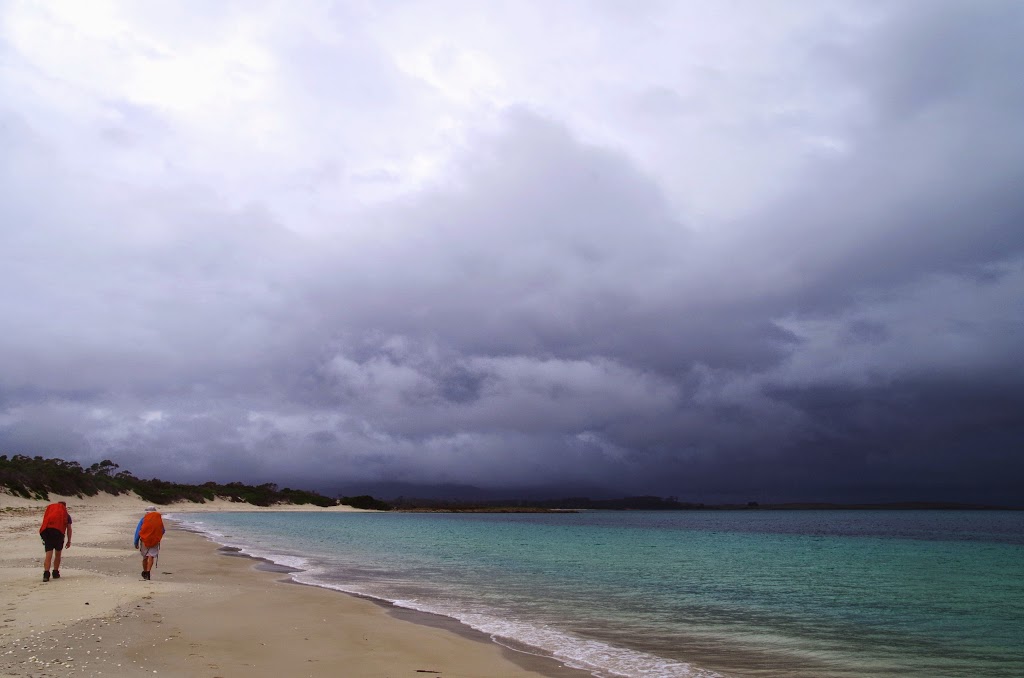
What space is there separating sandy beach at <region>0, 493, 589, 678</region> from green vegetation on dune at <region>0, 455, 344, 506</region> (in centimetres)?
8153

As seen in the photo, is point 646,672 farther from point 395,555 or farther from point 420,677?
point 395,555

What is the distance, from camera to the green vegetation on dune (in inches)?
3485

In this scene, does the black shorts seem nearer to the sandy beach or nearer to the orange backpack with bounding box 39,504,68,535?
the orange backpack with bounding box 39,504,68,535

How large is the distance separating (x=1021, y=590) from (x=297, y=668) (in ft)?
112

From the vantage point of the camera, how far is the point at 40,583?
17.8m

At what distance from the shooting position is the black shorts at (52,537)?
1850 cm

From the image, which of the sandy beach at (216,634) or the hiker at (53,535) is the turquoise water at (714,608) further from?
the hiker at (53,535)

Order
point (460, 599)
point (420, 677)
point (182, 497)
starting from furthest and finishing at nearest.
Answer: point (182, 497)
point (460, 599)
point (420, 677)

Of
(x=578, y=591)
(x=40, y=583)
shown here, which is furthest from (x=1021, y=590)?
(x=40, y=583)

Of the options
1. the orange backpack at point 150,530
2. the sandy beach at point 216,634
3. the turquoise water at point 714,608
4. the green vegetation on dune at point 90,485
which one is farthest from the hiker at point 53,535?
the green vegetation on dune at point 90,485

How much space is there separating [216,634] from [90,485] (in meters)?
126

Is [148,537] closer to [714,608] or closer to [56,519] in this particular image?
[56,519]

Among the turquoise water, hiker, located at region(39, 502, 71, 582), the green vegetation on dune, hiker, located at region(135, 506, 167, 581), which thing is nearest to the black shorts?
hiker, located at region(39, 502, 71, 582)

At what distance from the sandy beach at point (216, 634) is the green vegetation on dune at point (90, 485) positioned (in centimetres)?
8153
